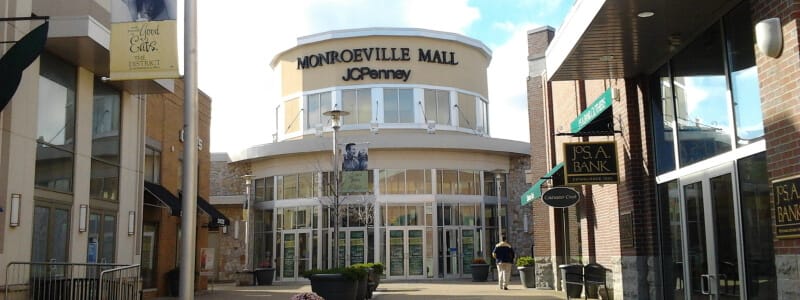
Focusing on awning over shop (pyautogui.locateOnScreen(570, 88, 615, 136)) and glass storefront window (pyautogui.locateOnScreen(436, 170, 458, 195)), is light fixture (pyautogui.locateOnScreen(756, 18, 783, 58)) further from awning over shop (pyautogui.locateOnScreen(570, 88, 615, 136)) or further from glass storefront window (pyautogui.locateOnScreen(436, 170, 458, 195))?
glass storefront window (pyautogui.locateOnScreen(436, 170, 458, 195))

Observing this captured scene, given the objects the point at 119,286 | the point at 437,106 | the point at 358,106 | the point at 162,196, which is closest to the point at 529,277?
the point at 162,196

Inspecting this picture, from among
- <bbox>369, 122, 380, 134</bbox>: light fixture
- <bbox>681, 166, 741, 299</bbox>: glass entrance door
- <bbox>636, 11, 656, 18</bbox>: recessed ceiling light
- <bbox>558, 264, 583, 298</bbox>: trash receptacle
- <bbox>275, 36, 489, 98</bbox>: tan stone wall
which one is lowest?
<bbox>558, 264, 583, 298</bbox>: trash receptacle

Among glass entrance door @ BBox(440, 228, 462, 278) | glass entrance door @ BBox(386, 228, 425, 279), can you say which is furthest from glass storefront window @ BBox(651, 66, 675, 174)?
glass entrance door @ BBox(440, 228, 462, 278)

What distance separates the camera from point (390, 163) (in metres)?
34.8

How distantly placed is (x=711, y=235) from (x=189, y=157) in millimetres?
6702

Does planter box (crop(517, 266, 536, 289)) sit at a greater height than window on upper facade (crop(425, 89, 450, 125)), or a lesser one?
lesser

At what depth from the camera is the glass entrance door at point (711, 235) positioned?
9656 mm

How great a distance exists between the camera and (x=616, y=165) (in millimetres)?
13461

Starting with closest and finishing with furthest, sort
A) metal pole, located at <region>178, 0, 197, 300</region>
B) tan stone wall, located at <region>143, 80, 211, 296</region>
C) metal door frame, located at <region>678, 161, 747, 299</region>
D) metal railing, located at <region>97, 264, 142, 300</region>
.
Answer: metal pole, located at <region>178, 0, 197, 300</region>, metal door frame, located at <region>678, 161, 747, 299</region>, metal railing, located at <region>97, 264, 142, 300</region>, tan stone wall, located at <region>143, 80, 211, 296</region>

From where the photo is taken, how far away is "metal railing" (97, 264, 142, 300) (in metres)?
13.1

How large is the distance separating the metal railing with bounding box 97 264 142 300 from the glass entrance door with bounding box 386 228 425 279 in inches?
793

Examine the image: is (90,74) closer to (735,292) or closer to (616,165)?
(616,165)

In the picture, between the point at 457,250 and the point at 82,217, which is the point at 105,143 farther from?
the point at 457,250

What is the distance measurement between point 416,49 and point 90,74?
905 inches
